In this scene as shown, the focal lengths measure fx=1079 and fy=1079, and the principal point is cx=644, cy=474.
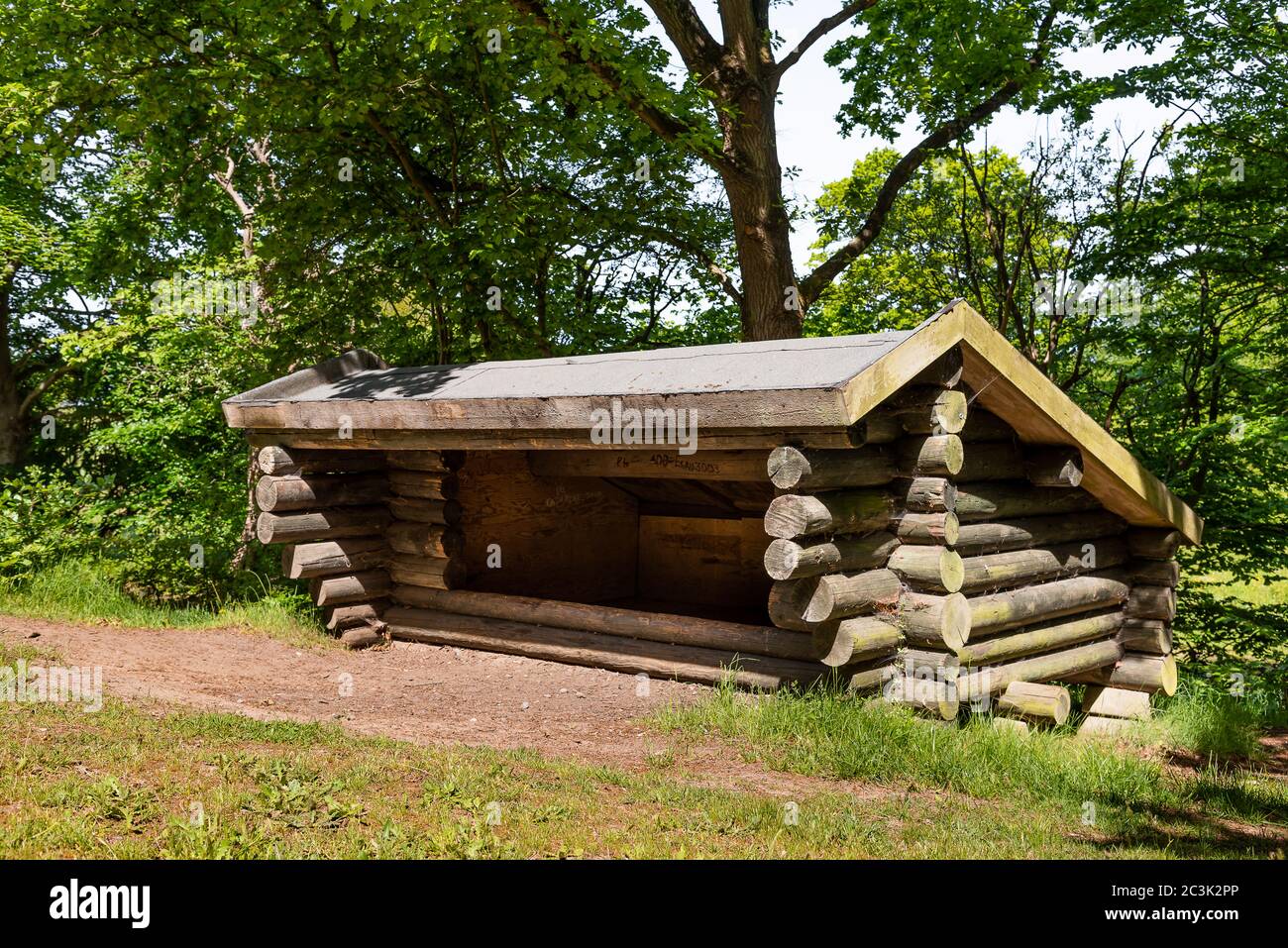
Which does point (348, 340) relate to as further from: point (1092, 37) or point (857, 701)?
point (1092, 37)

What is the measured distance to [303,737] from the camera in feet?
20.1

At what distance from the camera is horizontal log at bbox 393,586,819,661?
25.2 ft

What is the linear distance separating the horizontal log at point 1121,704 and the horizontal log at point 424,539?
5744 mm

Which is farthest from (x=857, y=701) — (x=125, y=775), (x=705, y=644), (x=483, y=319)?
(x=483, y=319)

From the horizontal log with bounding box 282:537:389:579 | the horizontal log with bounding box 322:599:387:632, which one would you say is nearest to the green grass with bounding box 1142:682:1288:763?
the horizontal log with bounding box 322:599:387:632

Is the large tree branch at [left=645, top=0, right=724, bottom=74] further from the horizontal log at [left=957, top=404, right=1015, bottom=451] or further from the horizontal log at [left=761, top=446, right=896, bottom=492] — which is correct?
the horizontal log at [left=761, top=446, right=896, bottom=492]

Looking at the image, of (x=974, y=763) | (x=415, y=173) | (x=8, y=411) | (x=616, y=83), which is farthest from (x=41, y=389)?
(x=974, y=763)

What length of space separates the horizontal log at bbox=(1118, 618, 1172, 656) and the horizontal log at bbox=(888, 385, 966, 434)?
3543mm

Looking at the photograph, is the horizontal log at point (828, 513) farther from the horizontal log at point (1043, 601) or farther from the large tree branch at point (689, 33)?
the large tree branch at point (689, 33)

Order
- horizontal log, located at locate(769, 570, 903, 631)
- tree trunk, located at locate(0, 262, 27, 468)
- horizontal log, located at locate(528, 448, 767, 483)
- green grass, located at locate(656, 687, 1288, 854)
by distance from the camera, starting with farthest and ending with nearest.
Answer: tree trunk, located at locate(0, 262, 27, 468) → horizontal log, located at locate(528, 448, 767, 483) → horizontal log, located at locate(769, 570, 903, 631) → green grass, located at locate(656, 687, 1288, 854)

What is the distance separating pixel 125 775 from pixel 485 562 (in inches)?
206

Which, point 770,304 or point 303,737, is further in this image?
point 770,304

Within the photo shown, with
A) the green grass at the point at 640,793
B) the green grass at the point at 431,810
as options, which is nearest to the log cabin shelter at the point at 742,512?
the green grass at the point at 640,793

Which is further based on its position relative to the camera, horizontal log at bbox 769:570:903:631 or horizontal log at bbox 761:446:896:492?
horizontal log at bbox 769:570:903:631
